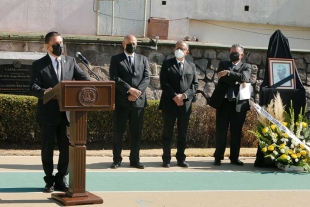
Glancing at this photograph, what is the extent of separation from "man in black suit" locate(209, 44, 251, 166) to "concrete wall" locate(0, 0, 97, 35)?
6.46 metres

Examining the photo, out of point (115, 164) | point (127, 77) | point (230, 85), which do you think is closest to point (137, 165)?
point (115, 164)

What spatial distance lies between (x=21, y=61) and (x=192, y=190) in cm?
592

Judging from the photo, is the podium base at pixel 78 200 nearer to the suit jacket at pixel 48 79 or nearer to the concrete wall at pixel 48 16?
the suit jacket at pixel 48 79

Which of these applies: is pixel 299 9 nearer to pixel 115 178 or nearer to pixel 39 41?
pixel 39 41

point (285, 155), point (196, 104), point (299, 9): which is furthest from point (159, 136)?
point (299, 9)

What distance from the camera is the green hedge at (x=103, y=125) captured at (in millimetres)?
13078

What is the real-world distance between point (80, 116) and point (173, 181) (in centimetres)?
244

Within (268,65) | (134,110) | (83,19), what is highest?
(83,19)

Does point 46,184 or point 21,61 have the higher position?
point 21,61

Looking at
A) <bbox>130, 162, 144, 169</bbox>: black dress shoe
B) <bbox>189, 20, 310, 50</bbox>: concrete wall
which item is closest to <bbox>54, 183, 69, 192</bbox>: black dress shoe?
<bbox>130, 162, 144, 169</bbox>: black dress shoe

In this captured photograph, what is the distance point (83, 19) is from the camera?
17.8 metres

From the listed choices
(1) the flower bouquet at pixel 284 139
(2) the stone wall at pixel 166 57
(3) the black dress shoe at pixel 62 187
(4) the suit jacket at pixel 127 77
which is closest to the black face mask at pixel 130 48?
(4) the suit jacket at pixel 127 77

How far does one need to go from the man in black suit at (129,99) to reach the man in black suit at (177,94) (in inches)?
15.8

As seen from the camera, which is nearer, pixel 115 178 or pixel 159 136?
pixel 115 178
